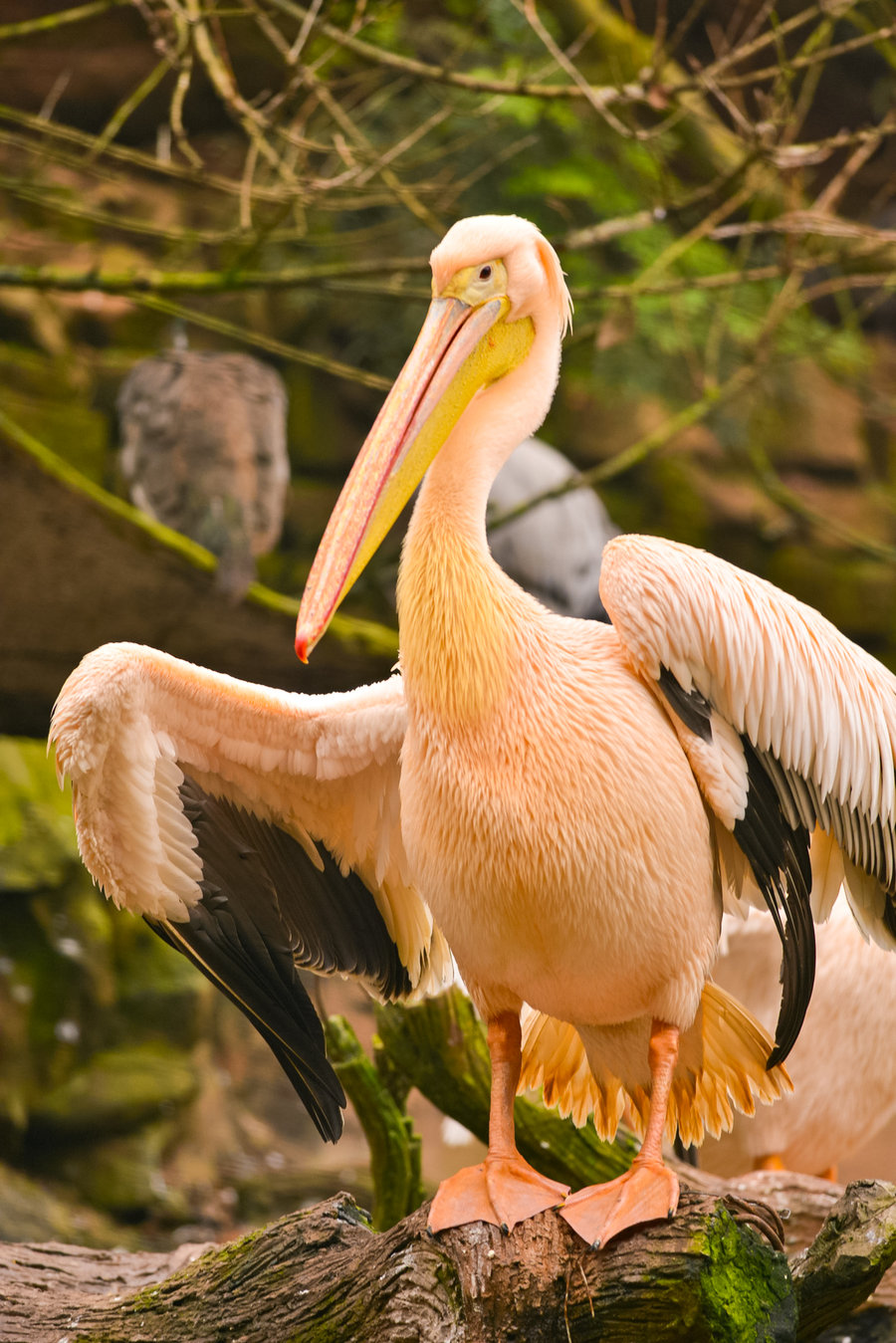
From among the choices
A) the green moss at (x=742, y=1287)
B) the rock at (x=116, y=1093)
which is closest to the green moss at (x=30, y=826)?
the rock at (x=116, y=1093)

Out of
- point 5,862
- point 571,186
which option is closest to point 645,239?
point 571,186

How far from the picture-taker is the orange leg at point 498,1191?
1960 mm

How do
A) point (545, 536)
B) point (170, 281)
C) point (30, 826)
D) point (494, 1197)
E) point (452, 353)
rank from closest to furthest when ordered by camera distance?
point (494, 1197)
point (452, 353)
point (170, 281)
point (30, 826)
point (545, 536)

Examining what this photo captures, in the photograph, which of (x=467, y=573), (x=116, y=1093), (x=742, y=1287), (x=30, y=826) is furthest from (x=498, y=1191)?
(x=30, y=826)

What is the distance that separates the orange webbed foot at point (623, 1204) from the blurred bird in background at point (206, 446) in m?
3.76

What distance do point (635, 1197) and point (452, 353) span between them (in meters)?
1.30

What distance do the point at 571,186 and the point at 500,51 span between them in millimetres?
772

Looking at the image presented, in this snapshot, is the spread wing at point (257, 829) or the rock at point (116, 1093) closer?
the spread wing at point (257, 829)

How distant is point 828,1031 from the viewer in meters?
3.36

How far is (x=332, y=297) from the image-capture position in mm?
7281

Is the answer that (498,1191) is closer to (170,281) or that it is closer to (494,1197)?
(494,1197)

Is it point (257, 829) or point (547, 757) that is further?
point (257, 829)

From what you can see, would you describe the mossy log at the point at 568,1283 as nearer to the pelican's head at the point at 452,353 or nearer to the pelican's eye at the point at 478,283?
the pelican's head at the point at 452,353

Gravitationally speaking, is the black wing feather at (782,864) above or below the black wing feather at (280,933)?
above
